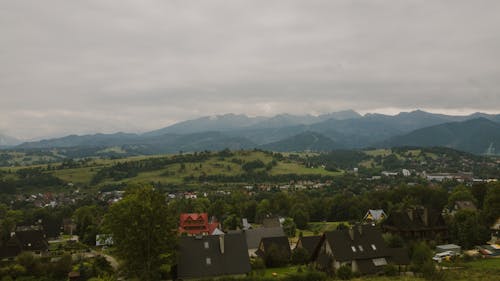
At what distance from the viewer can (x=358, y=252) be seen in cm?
4569

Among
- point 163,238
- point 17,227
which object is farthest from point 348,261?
point 17,227

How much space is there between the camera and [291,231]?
8112 cm

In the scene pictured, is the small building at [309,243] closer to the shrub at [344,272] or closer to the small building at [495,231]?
the shrub at [344,272]

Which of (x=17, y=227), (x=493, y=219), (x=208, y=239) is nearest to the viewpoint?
(x=208, y=239)

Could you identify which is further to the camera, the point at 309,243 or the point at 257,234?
the point at 257,234

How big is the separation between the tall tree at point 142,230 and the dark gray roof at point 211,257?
126 inches

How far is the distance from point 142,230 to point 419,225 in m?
47.3

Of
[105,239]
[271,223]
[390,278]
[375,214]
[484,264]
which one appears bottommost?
[375,214]

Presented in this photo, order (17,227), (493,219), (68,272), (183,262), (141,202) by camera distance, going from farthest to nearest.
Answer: (17,227)
(493,219)
(68,272)
(183,262)
(141,202)

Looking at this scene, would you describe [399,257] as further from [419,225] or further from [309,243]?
[419,225]

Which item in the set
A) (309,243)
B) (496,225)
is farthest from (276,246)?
(496,225)

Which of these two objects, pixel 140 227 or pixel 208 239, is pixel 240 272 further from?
pixel 140 227

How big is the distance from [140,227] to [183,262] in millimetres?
6841

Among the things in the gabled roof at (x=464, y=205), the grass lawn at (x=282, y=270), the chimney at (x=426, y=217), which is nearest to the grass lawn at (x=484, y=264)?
the chimney at (x=426, y=217)
